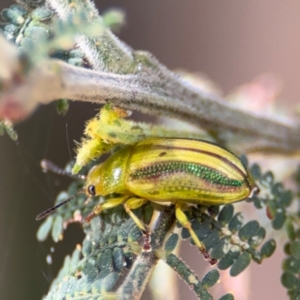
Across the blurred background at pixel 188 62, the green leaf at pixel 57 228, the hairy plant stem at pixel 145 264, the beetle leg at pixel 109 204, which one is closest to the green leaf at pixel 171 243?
the hairy plant stem at pixel 145 264

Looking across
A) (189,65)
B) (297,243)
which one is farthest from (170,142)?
(189,65)

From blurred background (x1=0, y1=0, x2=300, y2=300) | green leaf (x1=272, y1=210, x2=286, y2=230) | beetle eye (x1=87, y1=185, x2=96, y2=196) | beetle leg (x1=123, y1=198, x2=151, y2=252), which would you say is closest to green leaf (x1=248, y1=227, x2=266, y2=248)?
green leaf (x1=272, y1=210, x2=286, y2=230)

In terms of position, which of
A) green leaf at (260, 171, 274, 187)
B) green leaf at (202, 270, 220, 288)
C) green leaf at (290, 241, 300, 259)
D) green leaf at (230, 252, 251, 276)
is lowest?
green leaf at (202, 270, 220, 288)

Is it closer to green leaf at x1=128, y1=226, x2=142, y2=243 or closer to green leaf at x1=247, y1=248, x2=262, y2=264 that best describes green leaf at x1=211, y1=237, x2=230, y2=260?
green leaf at x1=247, y1=248, x2=262, y2=264

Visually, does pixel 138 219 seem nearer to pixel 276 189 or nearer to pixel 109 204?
pixel 109 204

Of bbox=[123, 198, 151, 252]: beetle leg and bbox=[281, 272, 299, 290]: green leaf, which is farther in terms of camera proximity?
bbox=[281, 272, 299, 290]: green leaf

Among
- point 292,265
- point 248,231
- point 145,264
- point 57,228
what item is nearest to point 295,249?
point 292,265

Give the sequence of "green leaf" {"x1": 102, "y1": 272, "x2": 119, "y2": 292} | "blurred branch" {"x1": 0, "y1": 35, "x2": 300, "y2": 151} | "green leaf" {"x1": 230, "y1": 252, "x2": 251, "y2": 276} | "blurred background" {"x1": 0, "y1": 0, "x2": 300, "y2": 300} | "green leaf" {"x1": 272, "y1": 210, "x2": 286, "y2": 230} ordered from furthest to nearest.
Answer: "blurred background" {"x1": 0, "y1": 0, "x2": 300, "y2": 300} → "green leaf" {"x1": 272, "y1": 210, "x2": 286, "y2": 230} → "green leaf" {"x1": 230, "y1": 252, "x2": 251, "y2": 276} → "green leaf" {"x1": 102, "y1": 272, "x2": 119, "y2": 292} → "blurred branch" {"x1": 0, "y1": 35, "x2": 300, "y2": 151}
